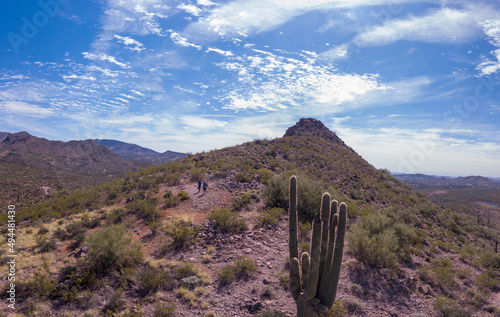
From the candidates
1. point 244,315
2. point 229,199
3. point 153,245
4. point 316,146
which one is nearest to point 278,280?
point 244,315

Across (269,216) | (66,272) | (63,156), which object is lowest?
(66,272)

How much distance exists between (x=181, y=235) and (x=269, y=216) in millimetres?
4413

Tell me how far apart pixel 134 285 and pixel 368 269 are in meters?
7.92

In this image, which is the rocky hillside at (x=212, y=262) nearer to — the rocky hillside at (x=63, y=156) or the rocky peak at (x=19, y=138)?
the rocky hillside at (x=63, y=156)

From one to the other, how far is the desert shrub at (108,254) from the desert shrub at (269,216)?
5.58m

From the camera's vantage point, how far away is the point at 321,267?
5.38 m

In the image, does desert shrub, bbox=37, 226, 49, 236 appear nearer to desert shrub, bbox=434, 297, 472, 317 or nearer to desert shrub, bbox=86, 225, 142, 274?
desert shrub, bbox=86, 225, 142, 274

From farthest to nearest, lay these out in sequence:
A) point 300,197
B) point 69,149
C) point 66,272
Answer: point 69,149 < point 300,197 < point 66,272

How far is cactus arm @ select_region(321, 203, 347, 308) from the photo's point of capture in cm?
502

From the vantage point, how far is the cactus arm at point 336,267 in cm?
502

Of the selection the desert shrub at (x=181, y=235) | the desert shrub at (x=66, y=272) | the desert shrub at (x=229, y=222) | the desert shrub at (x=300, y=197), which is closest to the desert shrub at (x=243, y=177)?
the desert shrub at (x=300, y=197)

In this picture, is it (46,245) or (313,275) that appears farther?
(46,245)

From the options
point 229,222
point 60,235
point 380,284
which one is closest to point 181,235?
point 229,222

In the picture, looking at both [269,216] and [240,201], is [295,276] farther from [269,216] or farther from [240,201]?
[240,201]
